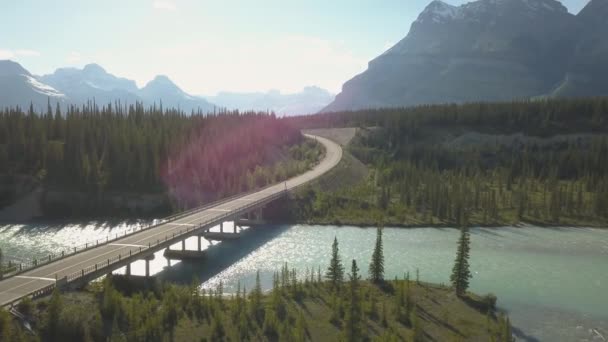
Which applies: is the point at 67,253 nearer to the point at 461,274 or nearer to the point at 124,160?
the point at 461,274

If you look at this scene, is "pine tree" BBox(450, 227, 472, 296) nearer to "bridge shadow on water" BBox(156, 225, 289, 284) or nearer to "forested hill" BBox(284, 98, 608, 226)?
"forested hill" BBox(284, 98, 608, 226)

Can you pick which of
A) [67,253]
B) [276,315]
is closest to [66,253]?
[67,253]

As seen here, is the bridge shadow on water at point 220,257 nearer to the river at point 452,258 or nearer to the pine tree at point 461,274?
the river at point 452,258

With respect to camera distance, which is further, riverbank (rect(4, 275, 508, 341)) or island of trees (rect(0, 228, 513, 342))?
riverbank (rect(4, 275, 508, 341))

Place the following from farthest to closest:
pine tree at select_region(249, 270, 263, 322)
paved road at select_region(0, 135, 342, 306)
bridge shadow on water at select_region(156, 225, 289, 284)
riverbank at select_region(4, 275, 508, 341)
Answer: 1. bridge shadow on water at select_region(156, 225, 289, 284)
2. pine tree at select_region(249, 270, 263, 322)
3. paved road at select_region(0, 135, 342, 306)
4. riverbank at select_region(4, 275, 508, 341)

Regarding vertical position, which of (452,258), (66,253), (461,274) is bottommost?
(66,253)

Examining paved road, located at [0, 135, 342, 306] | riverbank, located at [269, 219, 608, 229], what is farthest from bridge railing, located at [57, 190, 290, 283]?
riverbank, located at [269, 219, 608, 229]

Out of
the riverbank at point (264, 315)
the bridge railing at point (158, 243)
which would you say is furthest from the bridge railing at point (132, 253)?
the riverbank at point (264, 315)

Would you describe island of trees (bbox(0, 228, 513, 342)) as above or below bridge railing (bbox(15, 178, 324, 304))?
below
